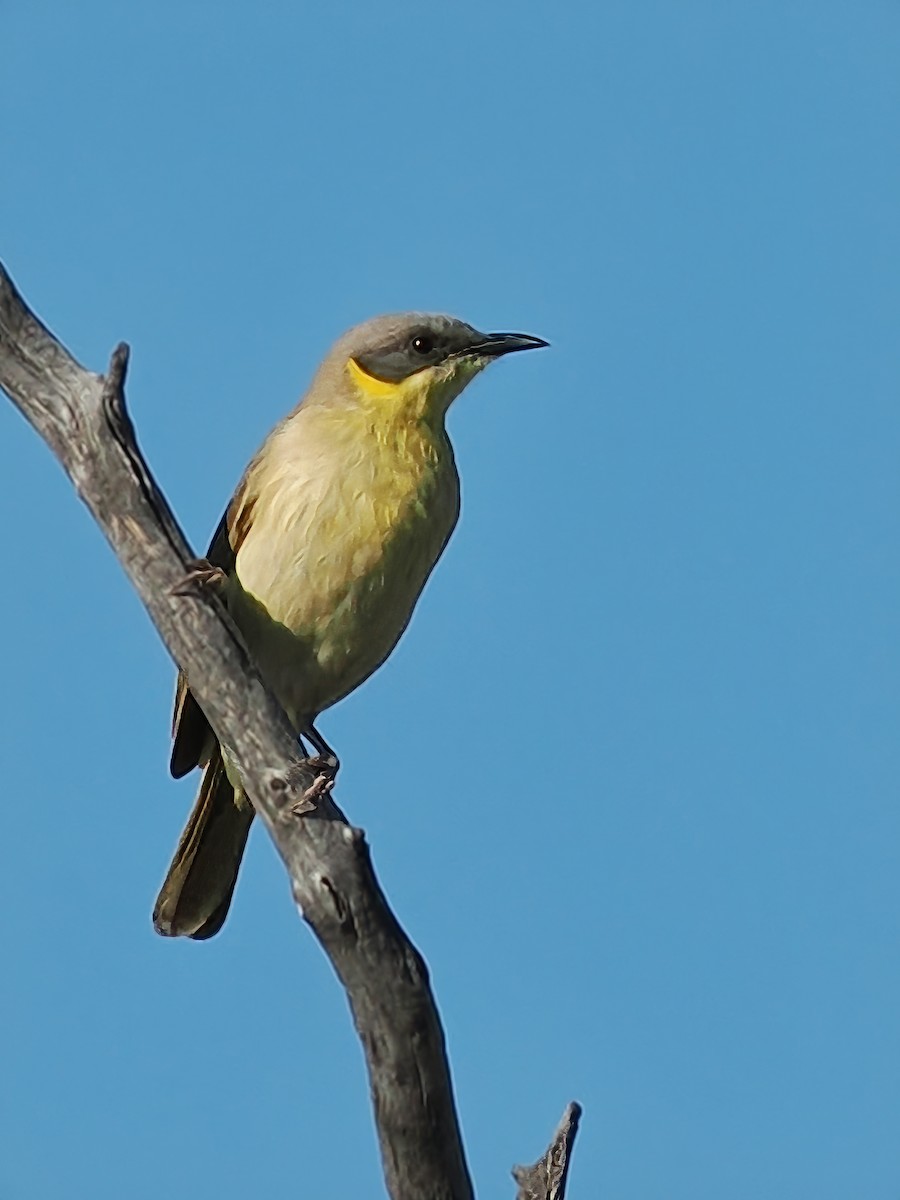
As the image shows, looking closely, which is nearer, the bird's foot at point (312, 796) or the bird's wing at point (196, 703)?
the bird's foot at point (312, 796)

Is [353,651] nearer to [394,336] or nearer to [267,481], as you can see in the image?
[267,481]

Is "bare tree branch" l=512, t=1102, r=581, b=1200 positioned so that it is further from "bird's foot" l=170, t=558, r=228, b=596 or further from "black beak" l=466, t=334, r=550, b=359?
"black beak" l=466, t=334, r=550, b=359

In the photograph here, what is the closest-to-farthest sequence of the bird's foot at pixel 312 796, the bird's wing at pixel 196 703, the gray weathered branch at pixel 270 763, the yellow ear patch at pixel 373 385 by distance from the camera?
the gray weathered branch at pixel 270 763 → the bird's foot at pixel 312 796 → the bird's wing at pixel 196 703 → the yellow ear patch at pixel 373 385

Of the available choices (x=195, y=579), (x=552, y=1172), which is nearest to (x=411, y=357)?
(x=195, y=579)

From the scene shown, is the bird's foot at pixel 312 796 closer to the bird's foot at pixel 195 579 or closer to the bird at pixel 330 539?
the bird's foot at pixel 195 579

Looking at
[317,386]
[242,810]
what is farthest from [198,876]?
[317,386]

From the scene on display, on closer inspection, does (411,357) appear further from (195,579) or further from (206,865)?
(206,865)

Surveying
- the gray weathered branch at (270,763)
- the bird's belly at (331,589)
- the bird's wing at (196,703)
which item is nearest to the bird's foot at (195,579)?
the gray weathered branch at (270,763)

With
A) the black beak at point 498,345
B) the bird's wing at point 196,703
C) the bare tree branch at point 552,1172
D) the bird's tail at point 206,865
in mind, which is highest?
the black beak at point 498,345
